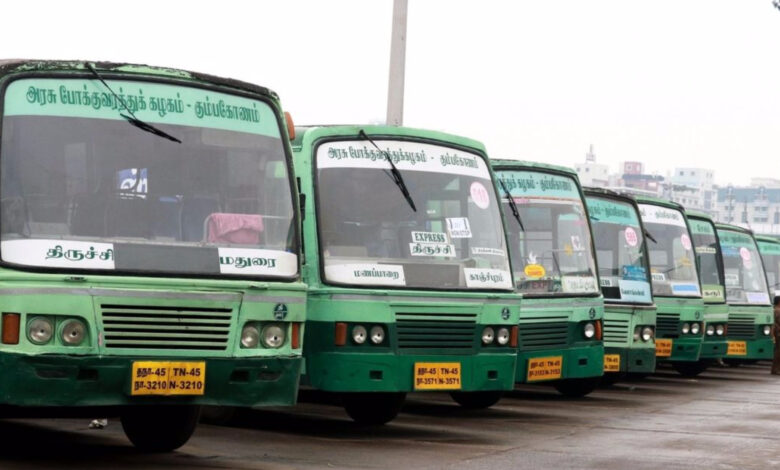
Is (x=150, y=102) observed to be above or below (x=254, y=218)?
above

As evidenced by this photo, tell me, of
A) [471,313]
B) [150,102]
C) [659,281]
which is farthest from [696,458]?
[659,281]

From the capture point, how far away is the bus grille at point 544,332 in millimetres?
15430

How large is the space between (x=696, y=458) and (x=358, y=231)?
A: 3060 mm

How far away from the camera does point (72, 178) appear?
9.68 metres

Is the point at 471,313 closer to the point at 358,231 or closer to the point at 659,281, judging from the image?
the point at 358,231

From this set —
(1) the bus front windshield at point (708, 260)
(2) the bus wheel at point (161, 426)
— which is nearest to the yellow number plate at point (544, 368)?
(2) the bus wheel at point (161, 426)

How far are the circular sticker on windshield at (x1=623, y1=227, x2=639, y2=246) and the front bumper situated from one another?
958 cm

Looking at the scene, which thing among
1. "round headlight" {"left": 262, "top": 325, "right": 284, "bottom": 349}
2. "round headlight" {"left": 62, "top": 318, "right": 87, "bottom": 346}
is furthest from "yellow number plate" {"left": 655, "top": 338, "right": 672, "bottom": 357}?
"round headlight" {"left": 62, "top": 318, "right": 87, "bottom": 346}

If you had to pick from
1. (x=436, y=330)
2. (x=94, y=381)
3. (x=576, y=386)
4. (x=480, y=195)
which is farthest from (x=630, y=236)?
(x=94, y=381)

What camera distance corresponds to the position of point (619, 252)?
18.8 meters

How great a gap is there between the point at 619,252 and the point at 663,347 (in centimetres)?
244

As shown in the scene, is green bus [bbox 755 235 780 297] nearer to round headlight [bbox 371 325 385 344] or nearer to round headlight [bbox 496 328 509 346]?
round headlight [bbox 496 328 509 346]

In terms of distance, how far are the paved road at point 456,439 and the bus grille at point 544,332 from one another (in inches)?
26.6

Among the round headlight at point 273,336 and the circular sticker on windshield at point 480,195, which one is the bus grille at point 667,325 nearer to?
the circular sticker on windshield at point 480,195
